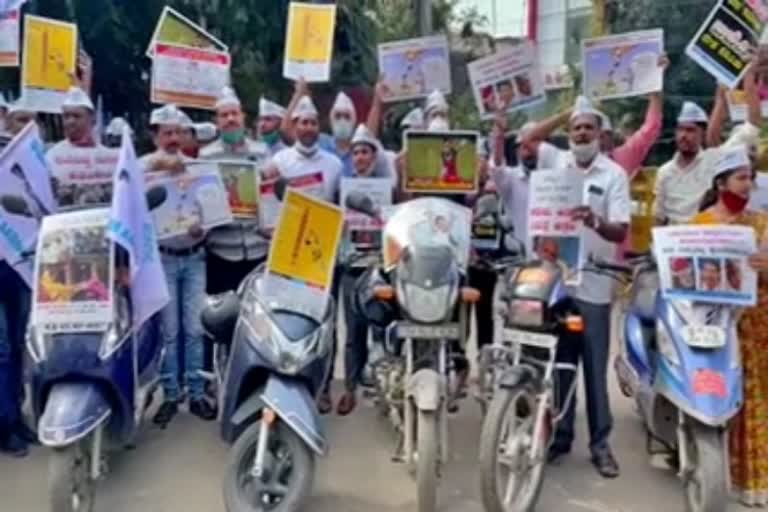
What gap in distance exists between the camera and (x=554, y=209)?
4500 millimetres

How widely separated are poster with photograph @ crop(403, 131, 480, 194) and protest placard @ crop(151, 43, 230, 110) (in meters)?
1.78

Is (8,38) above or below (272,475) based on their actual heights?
above

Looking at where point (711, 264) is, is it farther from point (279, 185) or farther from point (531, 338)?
point (279, 185)

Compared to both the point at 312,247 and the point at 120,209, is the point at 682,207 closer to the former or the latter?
the point at 312,247

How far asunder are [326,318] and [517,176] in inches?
63.7

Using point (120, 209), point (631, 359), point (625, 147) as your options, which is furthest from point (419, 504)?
point (625, 147)

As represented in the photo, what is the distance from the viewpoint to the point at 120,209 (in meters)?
3.99

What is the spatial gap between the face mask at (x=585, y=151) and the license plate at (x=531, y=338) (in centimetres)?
103

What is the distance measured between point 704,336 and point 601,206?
853mm

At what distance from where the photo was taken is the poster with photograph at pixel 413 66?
642 centimetres

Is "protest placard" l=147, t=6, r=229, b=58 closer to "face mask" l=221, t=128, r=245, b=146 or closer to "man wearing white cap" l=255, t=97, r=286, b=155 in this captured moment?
"man wearing white cap" l=255, t=97, r=286, b=155

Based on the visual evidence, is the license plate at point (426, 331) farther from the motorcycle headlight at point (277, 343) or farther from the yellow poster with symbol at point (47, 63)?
the yellow poster with symbol at point (47, 63)

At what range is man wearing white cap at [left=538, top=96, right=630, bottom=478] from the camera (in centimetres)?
472

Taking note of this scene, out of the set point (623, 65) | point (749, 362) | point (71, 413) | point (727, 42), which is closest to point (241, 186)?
point (71, 413)
